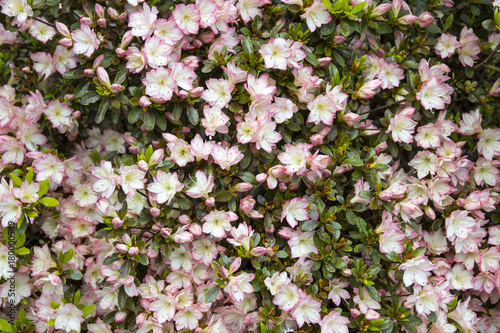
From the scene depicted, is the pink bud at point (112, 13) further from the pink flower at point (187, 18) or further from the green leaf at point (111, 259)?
the green leaf at point (111, 259)

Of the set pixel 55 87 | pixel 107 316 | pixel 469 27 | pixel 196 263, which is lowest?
pixel 107 316

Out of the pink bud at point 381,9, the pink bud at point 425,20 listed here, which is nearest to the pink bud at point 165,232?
the pink bud at point 381,9

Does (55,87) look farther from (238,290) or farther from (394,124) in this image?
(394,124)

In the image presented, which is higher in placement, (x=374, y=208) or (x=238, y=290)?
(x=374, y=208)

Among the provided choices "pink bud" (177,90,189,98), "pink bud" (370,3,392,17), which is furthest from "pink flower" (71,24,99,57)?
"pink bud" (370,3,392,17)

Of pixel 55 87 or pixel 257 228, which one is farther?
pixel 55 87

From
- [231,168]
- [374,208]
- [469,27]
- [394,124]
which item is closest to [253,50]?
[231,168]

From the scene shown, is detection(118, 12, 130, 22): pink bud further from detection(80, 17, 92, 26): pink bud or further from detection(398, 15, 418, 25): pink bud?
detection(398, 15, 418, 25): pink bud
